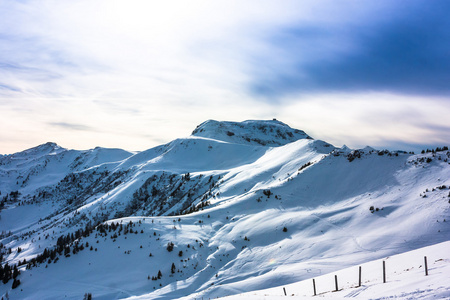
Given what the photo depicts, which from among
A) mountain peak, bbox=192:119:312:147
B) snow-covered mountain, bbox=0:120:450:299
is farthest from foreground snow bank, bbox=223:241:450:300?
mountain peak, bbox=192:119:312:147

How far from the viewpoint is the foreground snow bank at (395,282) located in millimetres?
10357

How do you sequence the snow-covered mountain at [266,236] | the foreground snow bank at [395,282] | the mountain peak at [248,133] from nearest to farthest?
the foreground snow bank at [395,282], the snow-covered mountain at [266,236], the mountain peak at [248,133]

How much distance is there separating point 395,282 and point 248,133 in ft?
406

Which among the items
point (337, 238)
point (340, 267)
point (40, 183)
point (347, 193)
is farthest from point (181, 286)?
point (40, 183)

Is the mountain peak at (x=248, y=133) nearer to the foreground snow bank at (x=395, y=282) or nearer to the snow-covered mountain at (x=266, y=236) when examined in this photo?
the snow-covered mountain at (x=266, y=236)

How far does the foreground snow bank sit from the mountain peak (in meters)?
98.4

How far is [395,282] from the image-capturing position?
12.4 meters

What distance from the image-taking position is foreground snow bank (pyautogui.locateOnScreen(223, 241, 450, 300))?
1036 centimetres

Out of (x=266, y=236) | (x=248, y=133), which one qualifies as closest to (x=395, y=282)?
(x=266, y=236)

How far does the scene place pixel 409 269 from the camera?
14.6m

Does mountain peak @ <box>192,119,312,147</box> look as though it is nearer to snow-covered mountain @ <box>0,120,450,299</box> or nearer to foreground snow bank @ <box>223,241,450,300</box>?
snow-covered mountain @ <box>0,120,450,299</box>

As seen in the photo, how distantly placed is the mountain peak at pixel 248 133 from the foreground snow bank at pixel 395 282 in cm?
9841

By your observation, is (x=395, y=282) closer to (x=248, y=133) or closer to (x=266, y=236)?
(x=266, y=236)

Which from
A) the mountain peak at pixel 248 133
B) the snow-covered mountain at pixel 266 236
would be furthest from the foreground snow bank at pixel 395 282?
the mountain peak at pixel 248 133
